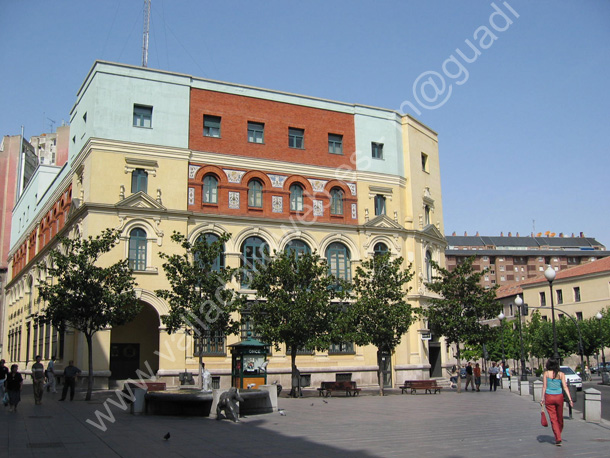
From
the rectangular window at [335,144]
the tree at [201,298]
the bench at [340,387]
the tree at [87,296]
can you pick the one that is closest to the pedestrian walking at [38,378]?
the tree at [87,296]

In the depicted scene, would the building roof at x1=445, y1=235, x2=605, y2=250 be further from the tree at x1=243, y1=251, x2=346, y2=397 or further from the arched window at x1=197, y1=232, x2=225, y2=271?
the tree at x1=243, y1=251, x2=346, y2=397

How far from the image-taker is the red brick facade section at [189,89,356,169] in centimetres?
3603

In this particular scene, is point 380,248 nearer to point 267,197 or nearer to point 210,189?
point 267,197

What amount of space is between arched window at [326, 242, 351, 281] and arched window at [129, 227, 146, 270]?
11.0 m

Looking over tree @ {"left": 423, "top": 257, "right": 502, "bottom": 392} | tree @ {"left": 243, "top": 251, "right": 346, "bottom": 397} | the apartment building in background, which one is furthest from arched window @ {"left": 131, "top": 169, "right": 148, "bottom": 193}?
the apartment building in background

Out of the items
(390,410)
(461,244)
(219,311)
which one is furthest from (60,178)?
(461,244)

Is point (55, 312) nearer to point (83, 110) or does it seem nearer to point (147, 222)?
point (147, 222)

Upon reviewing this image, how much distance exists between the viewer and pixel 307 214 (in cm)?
3759

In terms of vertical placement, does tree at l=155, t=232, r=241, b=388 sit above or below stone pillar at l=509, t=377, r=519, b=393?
above

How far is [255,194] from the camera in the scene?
120 ft

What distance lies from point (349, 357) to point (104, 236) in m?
16.7

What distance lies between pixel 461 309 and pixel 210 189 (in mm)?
15687

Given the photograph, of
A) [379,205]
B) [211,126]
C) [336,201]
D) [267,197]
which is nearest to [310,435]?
[267,197]

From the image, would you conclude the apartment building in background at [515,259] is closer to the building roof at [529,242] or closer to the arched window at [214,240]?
the building roof at [529,242]
